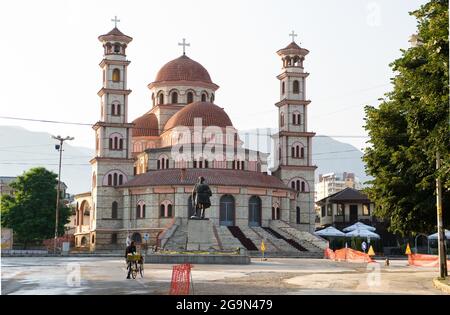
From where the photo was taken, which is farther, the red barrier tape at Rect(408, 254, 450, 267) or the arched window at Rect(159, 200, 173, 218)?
the arched window at Rect(159, 200, 173, 218)

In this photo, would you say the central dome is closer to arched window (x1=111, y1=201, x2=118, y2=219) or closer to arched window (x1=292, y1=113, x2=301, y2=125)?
arched window (x1=292, y1=113, x2=301, y2=125)

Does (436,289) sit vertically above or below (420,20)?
below

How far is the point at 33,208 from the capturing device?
8000 cm

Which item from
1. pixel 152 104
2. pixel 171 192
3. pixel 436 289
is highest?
pixel 152 104

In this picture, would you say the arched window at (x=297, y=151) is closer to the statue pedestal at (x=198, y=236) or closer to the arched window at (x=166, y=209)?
the arched window at (x=166, y=209)

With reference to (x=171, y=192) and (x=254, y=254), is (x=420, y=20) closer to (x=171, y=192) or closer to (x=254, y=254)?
(x=254, y=254)

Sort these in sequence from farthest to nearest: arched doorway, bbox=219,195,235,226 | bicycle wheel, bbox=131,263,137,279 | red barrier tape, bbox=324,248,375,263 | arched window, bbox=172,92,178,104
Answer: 1. arched window, bbox=172,92,178,104
2. arched doorway, bbox=219,195,235,226
3. red barrier tape, bbox=324,248,375,263
4. bicycle wheel, bbox=131,263,137,279

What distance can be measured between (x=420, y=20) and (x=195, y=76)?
75.2m

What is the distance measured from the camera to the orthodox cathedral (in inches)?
3093

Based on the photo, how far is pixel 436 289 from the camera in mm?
24406

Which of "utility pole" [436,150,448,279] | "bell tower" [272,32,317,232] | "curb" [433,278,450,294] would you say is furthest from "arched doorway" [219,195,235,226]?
"curb" [433,278,450,294]

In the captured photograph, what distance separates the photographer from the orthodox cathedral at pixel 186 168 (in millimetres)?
78562

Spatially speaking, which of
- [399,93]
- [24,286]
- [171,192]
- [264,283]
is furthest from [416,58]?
[171,192]

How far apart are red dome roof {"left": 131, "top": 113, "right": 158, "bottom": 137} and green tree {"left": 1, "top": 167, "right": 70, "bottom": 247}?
17.2 meters
